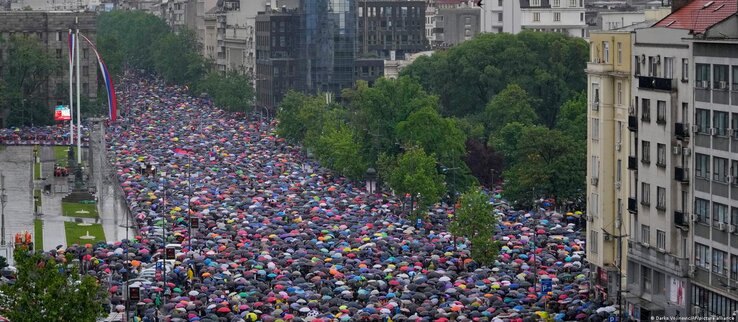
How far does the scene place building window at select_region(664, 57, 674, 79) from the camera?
263 ft

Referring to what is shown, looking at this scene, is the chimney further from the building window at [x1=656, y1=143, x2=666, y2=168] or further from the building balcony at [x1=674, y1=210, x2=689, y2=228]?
the building balcony at [x1=674, y1=210, x2=689, y2=228]

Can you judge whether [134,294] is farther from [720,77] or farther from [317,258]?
[720,77]

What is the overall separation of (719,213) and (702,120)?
3831 millimetres

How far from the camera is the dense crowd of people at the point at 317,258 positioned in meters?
86.9

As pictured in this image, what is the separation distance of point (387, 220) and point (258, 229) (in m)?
8.49

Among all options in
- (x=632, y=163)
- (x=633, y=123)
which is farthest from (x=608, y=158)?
(x=633, y=123)

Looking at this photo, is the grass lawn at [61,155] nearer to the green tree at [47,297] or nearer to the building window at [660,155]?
the building window at [660,155]

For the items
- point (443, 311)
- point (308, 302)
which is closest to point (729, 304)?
point (443, 311)

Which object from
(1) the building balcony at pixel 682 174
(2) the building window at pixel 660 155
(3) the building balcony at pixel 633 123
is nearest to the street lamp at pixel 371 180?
(3) the building balcony at pixel 633 123

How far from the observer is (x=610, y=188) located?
89125 millimetres

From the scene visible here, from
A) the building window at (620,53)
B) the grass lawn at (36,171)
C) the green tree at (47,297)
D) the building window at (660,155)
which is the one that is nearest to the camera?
the green tree at (47,297)

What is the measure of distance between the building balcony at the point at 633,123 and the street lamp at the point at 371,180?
4978cm

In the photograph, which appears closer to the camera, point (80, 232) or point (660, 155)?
point (660, 155)

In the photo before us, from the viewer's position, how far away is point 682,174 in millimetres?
78625
